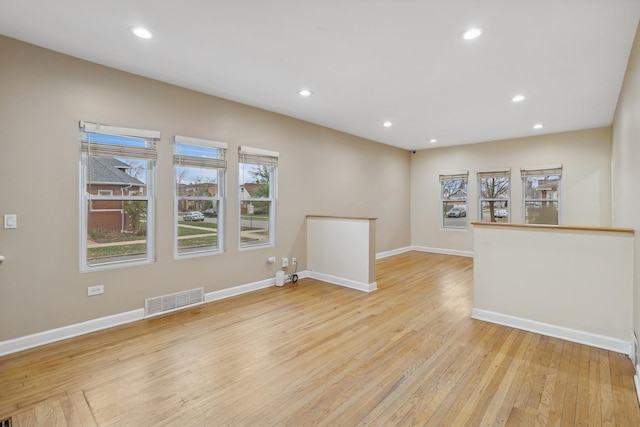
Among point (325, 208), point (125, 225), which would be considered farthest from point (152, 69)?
point (325, 208)

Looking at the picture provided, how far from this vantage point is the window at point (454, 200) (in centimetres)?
763

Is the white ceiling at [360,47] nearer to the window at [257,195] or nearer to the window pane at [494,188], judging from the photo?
the window at [257,195]

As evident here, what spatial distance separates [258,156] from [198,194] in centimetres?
110

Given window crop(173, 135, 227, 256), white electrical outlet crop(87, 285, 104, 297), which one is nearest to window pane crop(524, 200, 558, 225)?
window crop(173, 135, 227, 256)

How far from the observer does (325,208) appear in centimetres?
595

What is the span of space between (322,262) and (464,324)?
97.7 inches

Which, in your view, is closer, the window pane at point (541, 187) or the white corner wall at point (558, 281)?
the white corner wall at point (558, 281)

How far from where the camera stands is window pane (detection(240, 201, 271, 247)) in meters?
4.65

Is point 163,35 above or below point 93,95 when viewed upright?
above

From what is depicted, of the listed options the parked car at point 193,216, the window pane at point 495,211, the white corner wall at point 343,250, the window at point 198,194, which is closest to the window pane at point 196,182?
the window at point 198,194

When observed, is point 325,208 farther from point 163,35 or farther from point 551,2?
point 551,2

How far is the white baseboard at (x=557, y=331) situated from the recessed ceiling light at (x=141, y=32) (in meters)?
4.37

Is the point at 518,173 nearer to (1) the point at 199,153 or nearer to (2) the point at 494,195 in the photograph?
(2) the point at 494,195

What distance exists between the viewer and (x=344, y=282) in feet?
16.3
